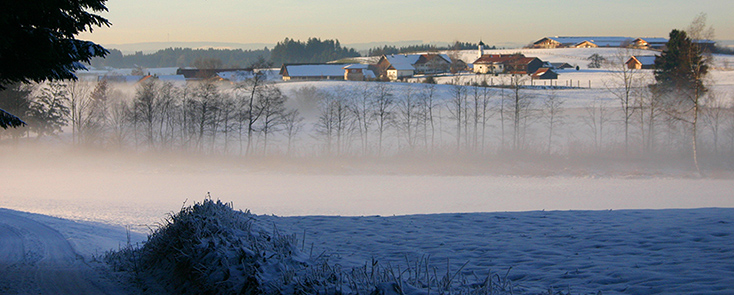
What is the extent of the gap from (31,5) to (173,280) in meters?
4.33

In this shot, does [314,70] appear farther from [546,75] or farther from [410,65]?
[546,75]

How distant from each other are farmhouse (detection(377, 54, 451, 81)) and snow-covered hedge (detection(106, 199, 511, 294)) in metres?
74.3

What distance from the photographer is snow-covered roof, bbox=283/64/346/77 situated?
7988cm

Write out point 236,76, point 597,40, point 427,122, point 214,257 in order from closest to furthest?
point 214,257 → point 427,122 → point 236,76 → point 597,40

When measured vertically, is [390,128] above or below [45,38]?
below

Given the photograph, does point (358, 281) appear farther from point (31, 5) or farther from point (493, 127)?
point (493, 127)

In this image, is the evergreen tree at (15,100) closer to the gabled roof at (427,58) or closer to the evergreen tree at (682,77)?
the evergreen tree at (682,77)

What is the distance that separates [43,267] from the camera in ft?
30.4

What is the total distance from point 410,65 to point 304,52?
5418 cm

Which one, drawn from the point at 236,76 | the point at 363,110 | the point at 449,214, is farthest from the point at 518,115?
the point at 236,76

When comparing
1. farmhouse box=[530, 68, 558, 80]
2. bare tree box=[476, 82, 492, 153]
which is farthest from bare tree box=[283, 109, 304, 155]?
farmhouse box=[530, 68, 558, 80]

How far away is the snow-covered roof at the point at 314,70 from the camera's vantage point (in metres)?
79.9

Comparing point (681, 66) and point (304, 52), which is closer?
point (681, 66)

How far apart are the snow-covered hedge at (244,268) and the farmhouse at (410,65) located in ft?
244
